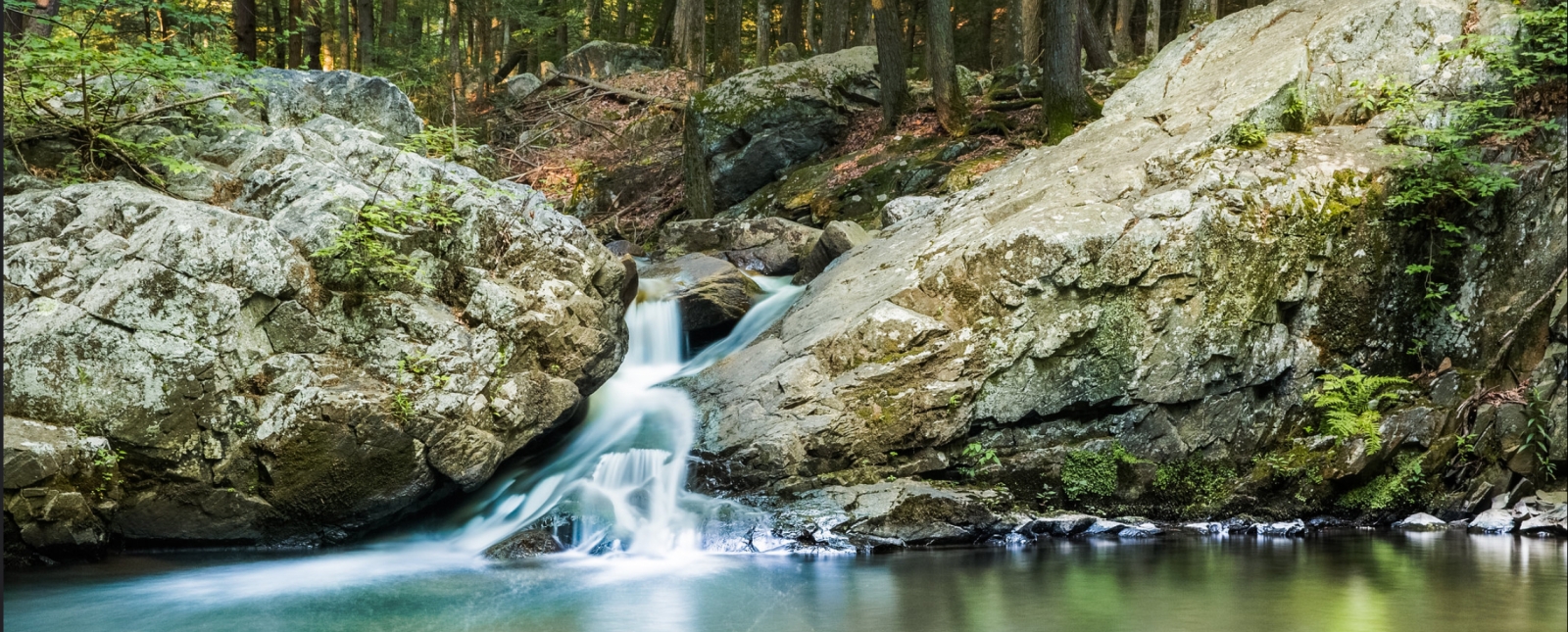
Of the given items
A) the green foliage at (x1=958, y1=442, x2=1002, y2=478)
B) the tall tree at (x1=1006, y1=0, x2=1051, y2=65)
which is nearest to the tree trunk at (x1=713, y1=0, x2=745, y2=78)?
the tall tree at (x1=1006, y1=0, x2=1051, y2=65)

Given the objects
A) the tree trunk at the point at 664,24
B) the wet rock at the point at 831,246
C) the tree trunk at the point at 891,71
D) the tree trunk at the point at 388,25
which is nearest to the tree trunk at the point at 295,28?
the tree trunk at the point at 388,25

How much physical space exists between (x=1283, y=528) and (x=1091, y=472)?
1.87 m

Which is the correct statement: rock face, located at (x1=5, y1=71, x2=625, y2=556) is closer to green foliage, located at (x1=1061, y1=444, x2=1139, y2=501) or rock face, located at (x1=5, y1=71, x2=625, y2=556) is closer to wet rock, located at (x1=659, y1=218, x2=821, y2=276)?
green foliage, located at (x1=1061, y1=444, x2=1139, y2=501)

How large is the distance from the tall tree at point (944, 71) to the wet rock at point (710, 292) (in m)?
5.44

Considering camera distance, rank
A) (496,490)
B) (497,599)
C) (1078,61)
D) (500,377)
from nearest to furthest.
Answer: (497,599) → (500,377) → (496,490) → (1078,61)

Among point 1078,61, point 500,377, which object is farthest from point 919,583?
point 1078,61

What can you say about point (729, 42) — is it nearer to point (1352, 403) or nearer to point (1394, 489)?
point (1352, 403)

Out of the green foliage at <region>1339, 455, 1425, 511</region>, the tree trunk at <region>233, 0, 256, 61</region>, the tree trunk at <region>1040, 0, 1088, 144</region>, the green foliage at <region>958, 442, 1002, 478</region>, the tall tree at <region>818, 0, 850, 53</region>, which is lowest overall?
the green foliage at <region>1339, 455, 1425, 511</region>

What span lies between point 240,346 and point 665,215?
11674 mm

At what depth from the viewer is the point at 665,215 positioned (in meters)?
19.4

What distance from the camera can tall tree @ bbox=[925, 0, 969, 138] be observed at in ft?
54.7

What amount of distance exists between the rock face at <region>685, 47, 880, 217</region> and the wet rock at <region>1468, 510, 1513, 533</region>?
12.4m

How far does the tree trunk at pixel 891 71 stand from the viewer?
17438mm

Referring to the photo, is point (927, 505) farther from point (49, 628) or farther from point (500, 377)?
point (49, 628)
